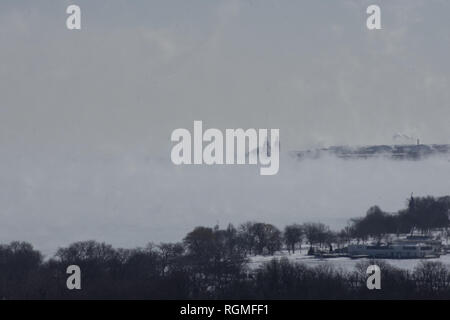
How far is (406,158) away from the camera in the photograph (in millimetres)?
152875

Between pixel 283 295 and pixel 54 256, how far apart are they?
50.3ft

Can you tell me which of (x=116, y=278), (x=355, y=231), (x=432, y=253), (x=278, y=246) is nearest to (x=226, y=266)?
(x=116, y=278)

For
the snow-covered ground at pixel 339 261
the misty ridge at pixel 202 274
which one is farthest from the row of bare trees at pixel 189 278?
the snow-covered ground at pixel 339 261

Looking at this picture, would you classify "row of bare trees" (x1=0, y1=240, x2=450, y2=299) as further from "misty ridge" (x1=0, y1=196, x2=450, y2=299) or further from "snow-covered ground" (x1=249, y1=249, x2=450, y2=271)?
"snow-covered ground" (x1=249, y1=249, x2=450, y2=271)

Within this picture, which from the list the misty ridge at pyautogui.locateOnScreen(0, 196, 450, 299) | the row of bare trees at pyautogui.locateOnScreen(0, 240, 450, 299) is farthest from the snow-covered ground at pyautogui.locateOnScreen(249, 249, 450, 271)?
the row of bare trees at pyautogui.locateOnScreen(0, 240, 450, 299)

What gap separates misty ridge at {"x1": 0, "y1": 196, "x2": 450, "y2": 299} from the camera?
27641mm

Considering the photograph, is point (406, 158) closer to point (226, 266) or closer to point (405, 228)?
point (405, 228)

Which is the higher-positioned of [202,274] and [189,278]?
[202,274]

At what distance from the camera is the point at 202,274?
32.8m

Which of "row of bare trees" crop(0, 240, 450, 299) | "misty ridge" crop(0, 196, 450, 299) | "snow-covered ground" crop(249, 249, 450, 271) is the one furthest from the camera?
"snow-covered ground" crop(249, 249, 450, 271)

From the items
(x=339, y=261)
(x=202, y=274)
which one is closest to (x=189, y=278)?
(x=202, y=274)

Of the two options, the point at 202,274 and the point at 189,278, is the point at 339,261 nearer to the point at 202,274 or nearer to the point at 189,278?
the point at 202,274

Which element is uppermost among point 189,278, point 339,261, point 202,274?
point 339,261

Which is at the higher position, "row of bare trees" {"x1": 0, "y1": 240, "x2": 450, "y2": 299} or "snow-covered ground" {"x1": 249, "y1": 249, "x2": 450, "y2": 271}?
"snow-covered ground" {"x1": 249, "y1": 249, "x2": 450, "y2": 271}
